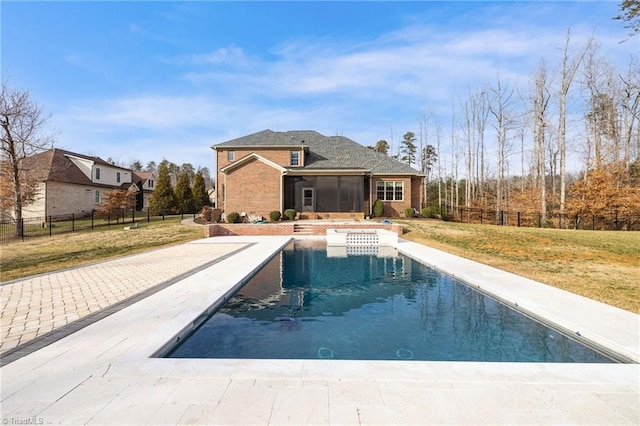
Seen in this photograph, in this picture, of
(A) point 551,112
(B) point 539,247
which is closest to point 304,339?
(B) point 539,247

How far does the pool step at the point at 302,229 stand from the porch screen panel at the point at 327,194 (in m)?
5.28

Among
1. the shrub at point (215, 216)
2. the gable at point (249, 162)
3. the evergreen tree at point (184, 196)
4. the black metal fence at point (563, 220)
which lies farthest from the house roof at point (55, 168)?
the black metal fence at point (563, 220)

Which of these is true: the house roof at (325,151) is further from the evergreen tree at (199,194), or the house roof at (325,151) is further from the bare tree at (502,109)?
the evergreen tree at (199,194)

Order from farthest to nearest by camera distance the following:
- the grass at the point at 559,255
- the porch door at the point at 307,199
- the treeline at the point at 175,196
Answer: the treeline at the point at 175,196 → the porch door at the point at 307,199 → the grass at the point at 559,255

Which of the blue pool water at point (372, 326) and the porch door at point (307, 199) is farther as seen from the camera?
the porch door at point (307, 199)

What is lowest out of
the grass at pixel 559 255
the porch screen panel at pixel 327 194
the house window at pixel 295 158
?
Result: the grass at pixel 559 255

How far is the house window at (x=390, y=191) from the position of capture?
1086 inches

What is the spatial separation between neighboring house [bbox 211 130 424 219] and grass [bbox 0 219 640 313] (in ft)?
18.2

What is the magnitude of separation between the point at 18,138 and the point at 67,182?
22.1 ft

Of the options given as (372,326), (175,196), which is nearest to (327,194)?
(372,326)

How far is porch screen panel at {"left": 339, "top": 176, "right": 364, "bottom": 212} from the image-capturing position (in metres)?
25.6

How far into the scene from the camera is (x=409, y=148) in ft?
167

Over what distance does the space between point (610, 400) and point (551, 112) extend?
3528 centimetres

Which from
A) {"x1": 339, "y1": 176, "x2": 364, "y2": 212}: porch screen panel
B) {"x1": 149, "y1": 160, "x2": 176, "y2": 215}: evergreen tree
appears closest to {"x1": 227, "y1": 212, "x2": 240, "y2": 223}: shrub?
{"x1": 339, "y1": 176, "x2": 364, "y2": 212}: porch screen panel
